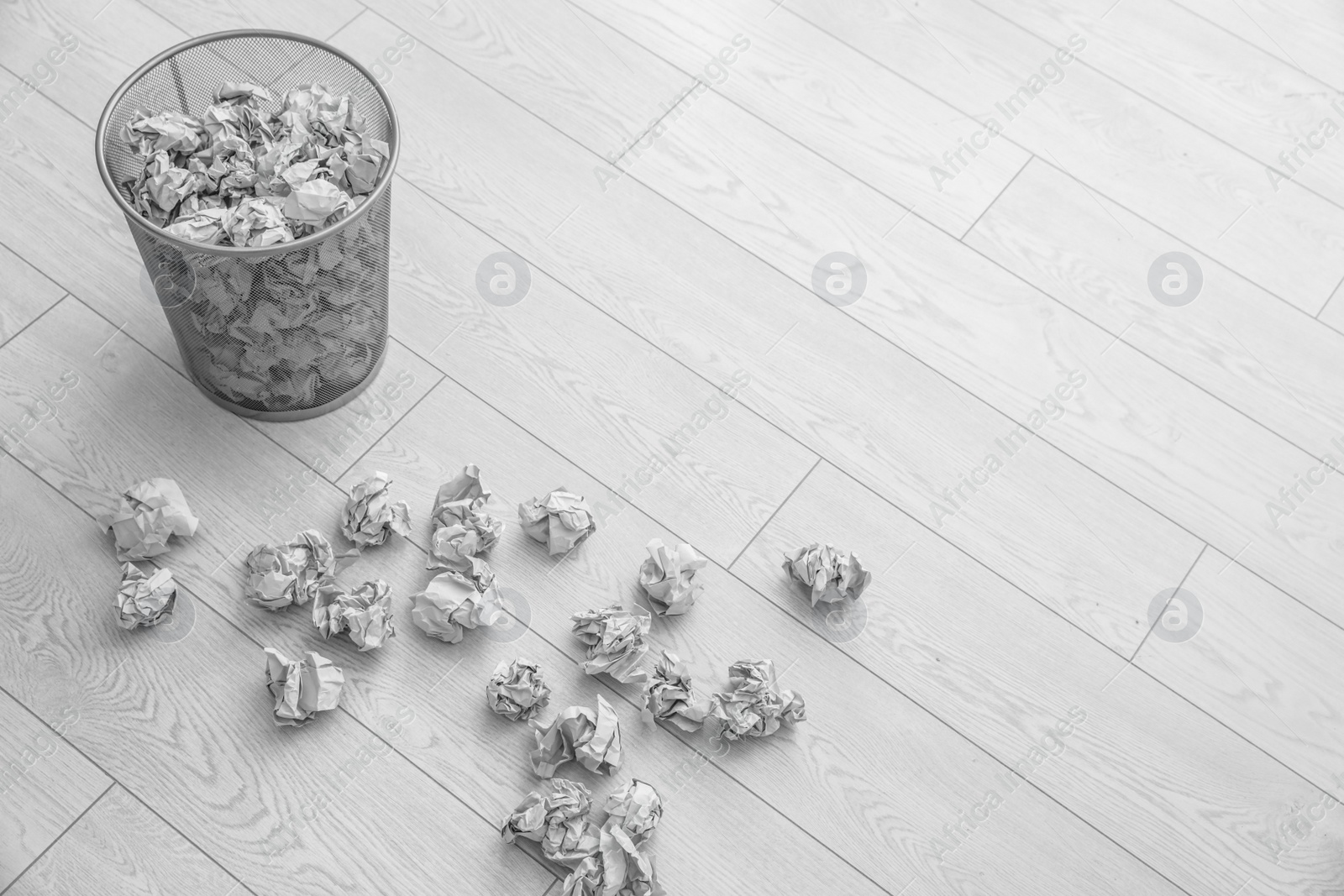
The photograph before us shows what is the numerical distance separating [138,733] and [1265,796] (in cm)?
127

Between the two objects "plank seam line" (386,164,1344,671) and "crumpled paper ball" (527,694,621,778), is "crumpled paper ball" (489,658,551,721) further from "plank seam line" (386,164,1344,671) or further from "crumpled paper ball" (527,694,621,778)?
"plank seam line" (386,164,1344,671)

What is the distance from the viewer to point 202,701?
1322mm

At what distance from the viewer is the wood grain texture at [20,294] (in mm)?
1540

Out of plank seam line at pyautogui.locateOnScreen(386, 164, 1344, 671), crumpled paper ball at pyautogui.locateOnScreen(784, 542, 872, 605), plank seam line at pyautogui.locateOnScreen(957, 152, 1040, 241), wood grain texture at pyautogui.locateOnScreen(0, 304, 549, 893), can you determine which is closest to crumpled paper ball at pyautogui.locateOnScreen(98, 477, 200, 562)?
wood grain texture at pyautogui.locateOnScreen(0, 304, 549, 893)

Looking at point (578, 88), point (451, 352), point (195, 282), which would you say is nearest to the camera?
point (195, 282)

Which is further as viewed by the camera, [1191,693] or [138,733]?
[1191,693]

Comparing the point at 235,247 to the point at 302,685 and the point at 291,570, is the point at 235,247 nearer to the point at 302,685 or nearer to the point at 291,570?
the point at 291,570

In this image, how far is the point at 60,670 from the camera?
1328mm

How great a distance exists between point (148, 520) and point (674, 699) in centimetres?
64

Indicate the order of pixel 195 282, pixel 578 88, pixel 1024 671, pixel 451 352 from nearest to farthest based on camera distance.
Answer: pixel 195 282 < pixel 1024 671 < pixel 451 352 < pixel 578 88

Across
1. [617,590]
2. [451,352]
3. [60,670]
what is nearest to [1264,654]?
[617,590]

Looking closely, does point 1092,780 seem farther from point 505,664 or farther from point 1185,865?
point 505,664

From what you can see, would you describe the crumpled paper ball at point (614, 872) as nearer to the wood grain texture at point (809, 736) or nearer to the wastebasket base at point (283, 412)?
the wood grain texture at point (809, 736)

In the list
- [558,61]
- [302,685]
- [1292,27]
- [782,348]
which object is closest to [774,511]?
[782,348]
